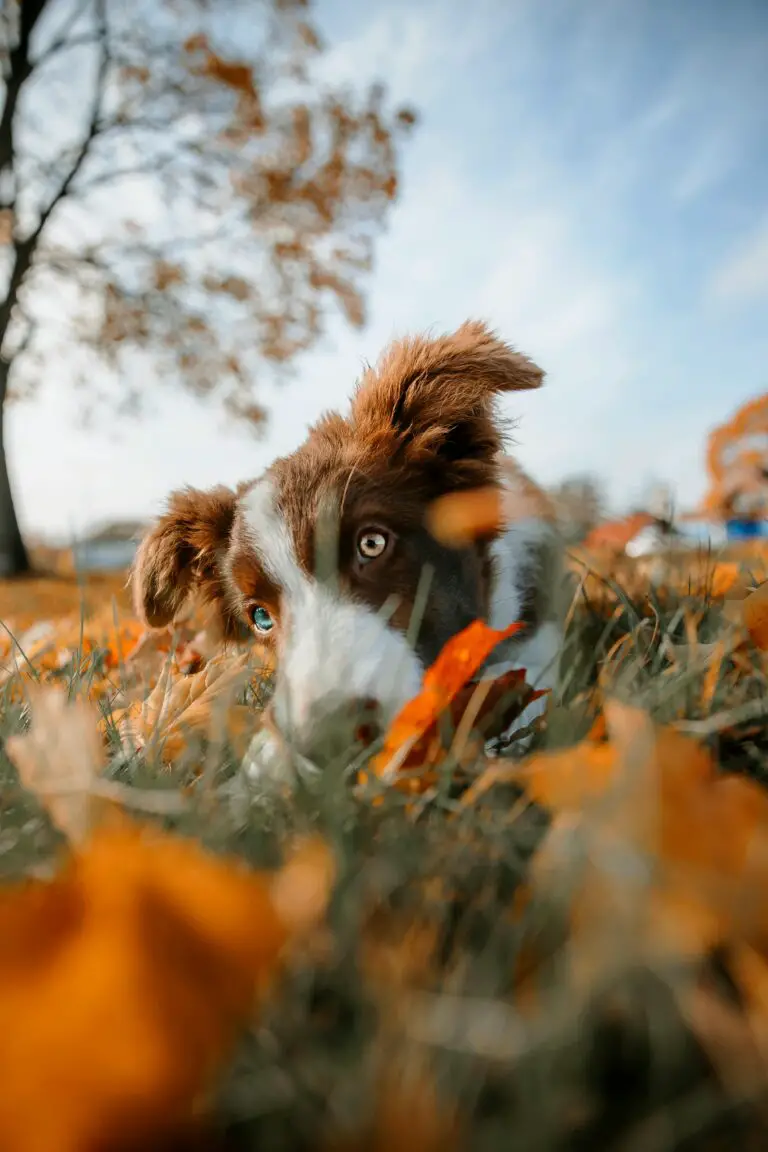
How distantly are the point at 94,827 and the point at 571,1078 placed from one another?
47 cm

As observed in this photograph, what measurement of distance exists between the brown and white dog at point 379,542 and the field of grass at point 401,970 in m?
0.58

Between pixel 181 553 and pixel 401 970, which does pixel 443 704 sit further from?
pixel 181 553

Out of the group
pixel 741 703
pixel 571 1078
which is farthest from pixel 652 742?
pixel 741 703

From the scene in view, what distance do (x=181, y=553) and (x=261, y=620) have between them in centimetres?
51

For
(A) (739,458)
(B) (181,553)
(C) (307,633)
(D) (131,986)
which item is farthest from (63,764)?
(A) (739,458)

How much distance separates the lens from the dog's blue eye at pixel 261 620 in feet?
6.17

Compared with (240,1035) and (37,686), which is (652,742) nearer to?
(240,1035)

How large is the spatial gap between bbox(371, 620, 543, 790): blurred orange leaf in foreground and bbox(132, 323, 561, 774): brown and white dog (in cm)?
22

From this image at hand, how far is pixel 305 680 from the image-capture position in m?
1.28

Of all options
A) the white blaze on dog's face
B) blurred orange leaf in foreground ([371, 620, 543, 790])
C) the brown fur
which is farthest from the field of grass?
the brown fur

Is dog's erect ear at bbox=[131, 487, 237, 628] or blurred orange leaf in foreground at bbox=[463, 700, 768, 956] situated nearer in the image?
blurred orange leaf in foreground at bbox=[463, 700, 768, 956]

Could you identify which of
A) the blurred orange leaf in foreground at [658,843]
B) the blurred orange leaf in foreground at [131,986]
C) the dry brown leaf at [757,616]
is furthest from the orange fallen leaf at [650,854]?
the dry brown leaf at [757,616]

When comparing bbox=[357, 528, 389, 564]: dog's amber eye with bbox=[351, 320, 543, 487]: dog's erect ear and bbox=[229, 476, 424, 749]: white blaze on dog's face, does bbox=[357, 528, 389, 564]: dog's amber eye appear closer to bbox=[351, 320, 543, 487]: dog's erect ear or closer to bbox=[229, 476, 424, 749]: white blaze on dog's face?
bbox=[229, 476, 424, 749]: white blaze on dog's face

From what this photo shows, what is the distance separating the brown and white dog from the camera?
155 centimetres
